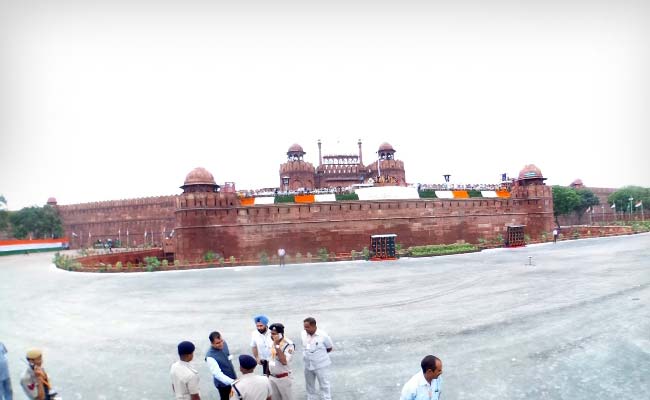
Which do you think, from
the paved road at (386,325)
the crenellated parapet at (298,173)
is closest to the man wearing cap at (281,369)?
the paved road at (386,325)

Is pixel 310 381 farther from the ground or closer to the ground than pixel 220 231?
closer to the ground

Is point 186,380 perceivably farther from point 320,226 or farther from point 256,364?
point 320,226

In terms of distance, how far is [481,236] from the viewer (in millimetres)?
26703

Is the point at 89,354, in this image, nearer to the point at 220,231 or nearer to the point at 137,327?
the point at 137,327

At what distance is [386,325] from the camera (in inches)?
310

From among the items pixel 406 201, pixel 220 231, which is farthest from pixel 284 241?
pixel 406 201

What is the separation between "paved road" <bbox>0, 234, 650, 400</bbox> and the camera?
5.20 meters

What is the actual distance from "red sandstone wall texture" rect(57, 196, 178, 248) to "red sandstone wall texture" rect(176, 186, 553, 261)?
A: 14.6 metres

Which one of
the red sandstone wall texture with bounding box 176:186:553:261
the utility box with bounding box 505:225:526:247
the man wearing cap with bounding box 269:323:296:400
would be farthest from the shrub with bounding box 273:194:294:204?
the man wearing cap with bounding box 269:323:296:400

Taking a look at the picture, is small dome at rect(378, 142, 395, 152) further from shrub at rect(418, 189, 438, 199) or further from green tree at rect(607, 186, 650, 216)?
green tree at rect(607, 186, 650, 216)

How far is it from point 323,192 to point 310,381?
69.3 ft

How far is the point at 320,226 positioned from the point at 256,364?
2049 cm

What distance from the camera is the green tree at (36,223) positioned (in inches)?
1606

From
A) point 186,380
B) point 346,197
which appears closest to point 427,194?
point 346,197
